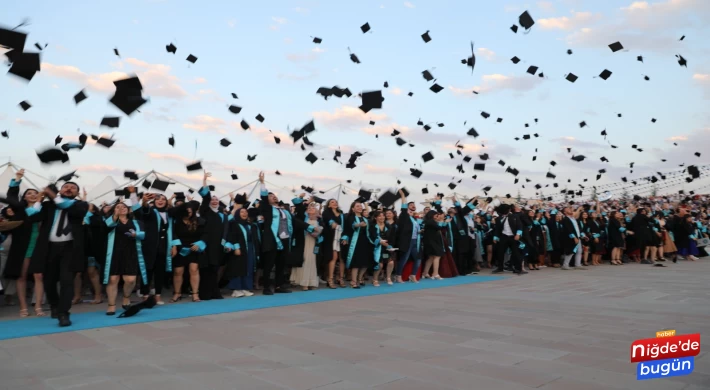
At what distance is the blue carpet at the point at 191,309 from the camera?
6.02 metres

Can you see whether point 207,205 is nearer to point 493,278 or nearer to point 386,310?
point 386,310

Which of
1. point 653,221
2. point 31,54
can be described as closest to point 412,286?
point 31,54

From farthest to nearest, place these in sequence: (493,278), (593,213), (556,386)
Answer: (593,213)
(493,278)
(556,386)

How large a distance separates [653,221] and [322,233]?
13241 millimetres

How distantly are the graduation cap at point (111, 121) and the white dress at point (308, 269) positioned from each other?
3.94 m

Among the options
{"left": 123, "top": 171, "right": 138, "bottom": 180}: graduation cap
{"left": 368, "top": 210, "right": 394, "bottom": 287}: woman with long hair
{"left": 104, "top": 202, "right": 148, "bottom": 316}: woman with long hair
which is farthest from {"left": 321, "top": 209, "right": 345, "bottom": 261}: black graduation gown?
{"left": 123, "top": 171, "right": 138, "bottom": 180}: graduation cap

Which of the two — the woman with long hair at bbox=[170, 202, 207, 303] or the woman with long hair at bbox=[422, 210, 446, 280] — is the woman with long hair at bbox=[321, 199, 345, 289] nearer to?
the woman with long hair at bbox=[422, 210, 446, 280]

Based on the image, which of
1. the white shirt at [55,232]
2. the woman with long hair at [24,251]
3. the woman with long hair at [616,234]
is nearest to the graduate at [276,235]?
the white shirt at [55,232]

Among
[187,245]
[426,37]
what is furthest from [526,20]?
[187,245]

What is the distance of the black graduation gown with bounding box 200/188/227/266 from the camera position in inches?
344

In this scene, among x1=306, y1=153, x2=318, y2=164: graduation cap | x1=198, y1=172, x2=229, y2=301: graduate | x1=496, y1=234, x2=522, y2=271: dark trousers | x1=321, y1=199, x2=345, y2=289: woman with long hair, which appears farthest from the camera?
x1=496, y1=234, x2=522, y2=271: dark trousers

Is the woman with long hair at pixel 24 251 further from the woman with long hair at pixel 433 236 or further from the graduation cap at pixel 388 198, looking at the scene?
the woman with long hair at pixel 433 236

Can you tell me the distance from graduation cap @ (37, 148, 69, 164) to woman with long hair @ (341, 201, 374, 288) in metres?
5.27

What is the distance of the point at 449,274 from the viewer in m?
13.4
